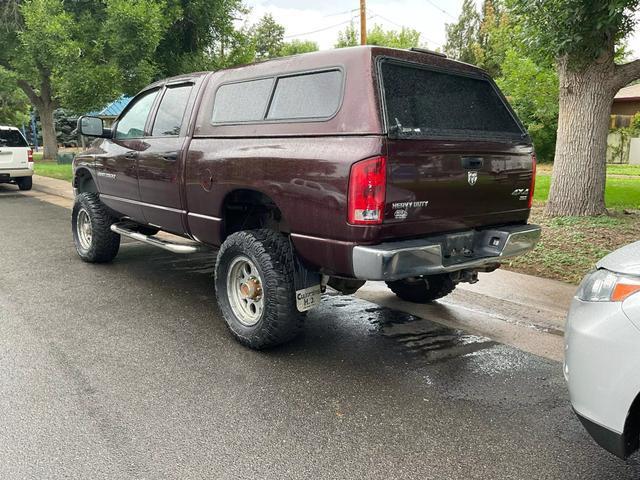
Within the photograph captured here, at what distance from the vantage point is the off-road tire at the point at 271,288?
3.89 meters

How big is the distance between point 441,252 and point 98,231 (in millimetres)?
4412

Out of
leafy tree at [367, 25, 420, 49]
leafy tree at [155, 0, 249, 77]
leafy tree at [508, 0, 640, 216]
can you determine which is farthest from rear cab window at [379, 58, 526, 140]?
leafy tree at [367, 25, 420, 49]

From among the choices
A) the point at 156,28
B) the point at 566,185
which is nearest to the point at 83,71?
the point at 156,28

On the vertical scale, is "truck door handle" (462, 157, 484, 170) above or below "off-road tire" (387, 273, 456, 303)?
above

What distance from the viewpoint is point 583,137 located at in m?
7.96

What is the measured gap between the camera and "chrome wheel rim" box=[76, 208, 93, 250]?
6773mm

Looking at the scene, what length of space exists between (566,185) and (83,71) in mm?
10583

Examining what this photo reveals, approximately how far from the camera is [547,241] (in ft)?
23.1

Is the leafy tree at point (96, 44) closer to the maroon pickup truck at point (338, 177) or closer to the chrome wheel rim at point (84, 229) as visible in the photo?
the chrome wheel rim at point (84, 229)

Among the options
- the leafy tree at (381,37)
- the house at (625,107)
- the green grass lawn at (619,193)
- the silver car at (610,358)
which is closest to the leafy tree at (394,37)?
the leafy tree at (381,37)

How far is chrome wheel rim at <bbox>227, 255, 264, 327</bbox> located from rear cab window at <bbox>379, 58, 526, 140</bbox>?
152 centimetres

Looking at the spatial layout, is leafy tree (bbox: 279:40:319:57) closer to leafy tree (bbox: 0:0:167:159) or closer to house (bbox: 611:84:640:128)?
house (bbox: 611:84:640:128)

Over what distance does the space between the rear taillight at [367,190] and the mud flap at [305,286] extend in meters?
0.76

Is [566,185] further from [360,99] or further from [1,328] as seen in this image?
[1,328]
